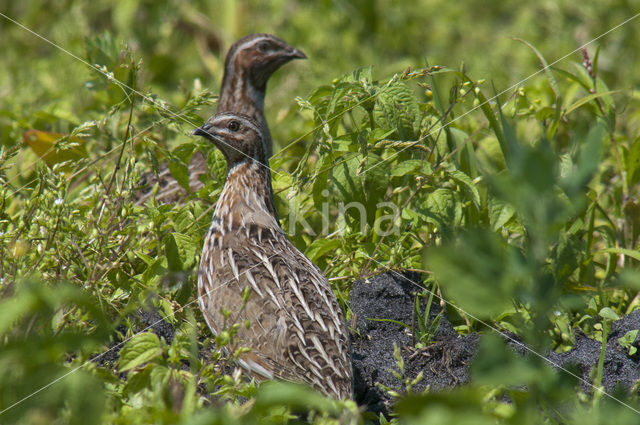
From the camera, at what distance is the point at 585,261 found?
391 centimetres

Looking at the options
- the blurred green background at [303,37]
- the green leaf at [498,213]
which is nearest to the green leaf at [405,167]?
the green leaf at [498,213]

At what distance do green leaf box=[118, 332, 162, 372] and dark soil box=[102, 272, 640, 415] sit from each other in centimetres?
41

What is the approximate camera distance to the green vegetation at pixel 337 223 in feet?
6.46

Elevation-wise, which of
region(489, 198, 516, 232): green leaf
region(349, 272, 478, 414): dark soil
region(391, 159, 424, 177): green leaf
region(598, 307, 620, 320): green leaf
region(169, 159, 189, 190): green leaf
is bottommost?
region(598, 307, 620, 320): green leaf

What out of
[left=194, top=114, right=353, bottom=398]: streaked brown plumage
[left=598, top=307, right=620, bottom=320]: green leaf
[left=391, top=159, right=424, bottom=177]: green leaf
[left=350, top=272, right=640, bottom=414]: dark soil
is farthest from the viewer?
[left=391, top=159, right=424, bottom=177]: green leaf

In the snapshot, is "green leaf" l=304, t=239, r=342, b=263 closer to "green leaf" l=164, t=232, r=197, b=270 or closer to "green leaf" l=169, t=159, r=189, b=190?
"green leaf" l=164, t=232, r=197, b=270

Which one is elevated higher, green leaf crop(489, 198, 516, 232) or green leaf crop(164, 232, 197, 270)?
green leaf crop(164, 232, 197, 270)

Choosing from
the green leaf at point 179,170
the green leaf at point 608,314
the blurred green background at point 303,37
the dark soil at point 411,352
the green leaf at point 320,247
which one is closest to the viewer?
the dark soil at point 411,352

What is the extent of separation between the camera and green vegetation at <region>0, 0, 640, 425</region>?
1970 millimetres

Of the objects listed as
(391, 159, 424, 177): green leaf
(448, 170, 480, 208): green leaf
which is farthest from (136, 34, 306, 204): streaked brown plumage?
(448, 170, 480, 208): green leaf

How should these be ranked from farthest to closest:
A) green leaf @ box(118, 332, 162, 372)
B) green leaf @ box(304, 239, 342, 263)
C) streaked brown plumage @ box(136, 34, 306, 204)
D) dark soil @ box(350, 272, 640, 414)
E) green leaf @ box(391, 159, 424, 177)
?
streaked brown plumage @ box(136, 34, 306, 204) < green leaf @ box(304, 239, 342, 263) < green leaf @ box(391, 159, 424, 177) < dark soil @ box(350, 272, 640, 414) < green leaf @ box(118, 332, 162, 372)

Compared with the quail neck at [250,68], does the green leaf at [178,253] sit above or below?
below

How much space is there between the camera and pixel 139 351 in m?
2.68

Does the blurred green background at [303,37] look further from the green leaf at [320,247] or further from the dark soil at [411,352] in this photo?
the dark soil at [411,352]
